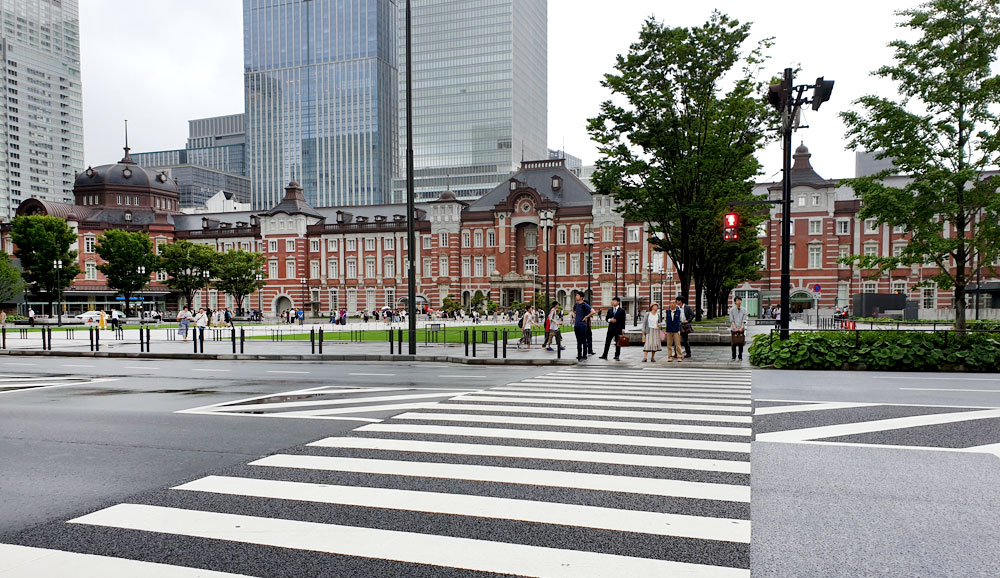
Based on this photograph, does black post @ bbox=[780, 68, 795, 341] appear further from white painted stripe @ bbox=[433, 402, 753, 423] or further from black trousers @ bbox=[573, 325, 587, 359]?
white painted stripe @ bbox=[433, 402, 753, 423]

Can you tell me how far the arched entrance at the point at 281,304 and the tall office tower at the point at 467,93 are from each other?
5007cm

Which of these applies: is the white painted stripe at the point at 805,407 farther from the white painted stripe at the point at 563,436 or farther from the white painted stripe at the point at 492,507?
the white painted stripe at the point at 492,507

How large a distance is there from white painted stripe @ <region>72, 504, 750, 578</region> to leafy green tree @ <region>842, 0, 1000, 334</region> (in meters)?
14.5

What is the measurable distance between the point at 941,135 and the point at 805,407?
1072 centimetres

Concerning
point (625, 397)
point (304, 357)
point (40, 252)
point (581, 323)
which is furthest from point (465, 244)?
point (625, 397)

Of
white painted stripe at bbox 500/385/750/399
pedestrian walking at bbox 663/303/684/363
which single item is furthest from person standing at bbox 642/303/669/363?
white painted stripe at bbox 500/385/750/399

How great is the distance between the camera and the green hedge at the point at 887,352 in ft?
48.0

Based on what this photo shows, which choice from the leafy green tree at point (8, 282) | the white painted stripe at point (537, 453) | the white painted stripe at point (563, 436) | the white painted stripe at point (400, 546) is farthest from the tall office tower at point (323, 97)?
the white painted stripe at point (400, 546)

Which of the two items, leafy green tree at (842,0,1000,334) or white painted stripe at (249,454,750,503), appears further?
leafy green tree at (842,0,1000,334)

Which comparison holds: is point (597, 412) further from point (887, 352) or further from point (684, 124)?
point (684, 124)

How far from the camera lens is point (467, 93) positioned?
121 meters

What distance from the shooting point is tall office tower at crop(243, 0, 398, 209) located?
138 metres

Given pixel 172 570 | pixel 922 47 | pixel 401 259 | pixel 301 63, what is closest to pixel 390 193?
pixel 301 63

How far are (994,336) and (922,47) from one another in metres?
7.67
